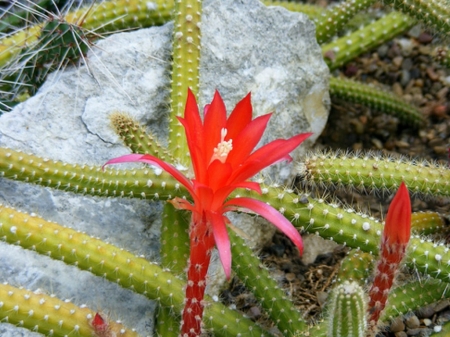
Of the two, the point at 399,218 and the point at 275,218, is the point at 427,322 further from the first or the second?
the point at 275,218

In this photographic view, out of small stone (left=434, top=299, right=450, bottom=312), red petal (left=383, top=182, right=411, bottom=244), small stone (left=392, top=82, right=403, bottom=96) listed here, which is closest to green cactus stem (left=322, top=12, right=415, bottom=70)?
small stone (left=392, top=82, right=403, bottom=96)

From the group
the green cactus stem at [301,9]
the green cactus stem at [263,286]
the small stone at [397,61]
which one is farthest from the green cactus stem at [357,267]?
the small stone at [397,61]

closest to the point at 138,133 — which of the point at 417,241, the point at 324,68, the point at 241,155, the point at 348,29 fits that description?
the point at 241,155

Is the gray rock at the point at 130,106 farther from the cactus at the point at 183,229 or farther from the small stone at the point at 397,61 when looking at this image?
the small stone at the point at 397,61

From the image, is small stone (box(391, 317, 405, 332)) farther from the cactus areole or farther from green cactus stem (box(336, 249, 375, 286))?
the cactus areole

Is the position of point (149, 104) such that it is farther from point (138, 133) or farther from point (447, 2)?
point (447, 2)

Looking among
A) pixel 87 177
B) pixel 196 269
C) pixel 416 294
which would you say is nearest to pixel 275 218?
pixel 196 269
